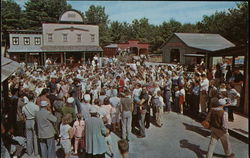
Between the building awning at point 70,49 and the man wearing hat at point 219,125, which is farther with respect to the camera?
the building awning at point 70,49

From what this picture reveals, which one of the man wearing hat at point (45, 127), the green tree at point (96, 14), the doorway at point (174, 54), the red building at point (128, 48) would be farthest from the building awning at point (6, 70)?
the green tree at point (96, 14)

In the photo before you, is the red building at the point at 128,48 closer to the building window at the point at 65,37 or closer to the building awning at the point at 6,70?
the building window at the point at 65,37

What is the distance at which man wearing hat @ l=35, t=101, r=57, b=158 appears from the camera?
6.41m

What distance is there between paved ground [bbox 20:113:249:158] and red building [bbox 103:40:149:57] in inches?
1483

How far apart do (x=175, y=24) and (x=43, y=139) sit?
54174 millimetres

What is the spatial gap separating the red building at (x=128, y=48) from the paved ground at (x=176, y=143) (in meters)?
37.7

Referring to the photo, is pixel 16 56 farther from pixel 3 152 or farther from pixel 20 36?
pixel 3 152

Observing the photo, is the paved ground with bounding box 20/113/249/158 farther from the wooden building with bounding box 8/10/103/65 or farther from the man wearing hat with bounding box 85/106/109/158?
the wooden building with bounding box 8/10/103/65

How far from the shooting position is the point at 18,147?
7.07m

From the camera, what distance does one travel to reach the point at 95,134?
6.24 metres

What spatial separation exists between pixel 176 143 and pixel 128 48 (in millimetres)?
40791

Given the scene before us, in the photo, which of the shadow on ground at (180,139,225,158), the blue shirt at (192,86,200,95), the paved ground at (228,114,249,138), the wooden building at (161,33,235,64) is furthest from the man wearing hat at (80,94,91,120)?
the wooden building at (161,33,235,64)

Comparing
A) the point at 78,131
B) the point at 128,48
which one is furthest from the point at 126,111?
the point at 128,48

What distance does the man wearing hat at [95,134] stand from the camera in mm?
6227
